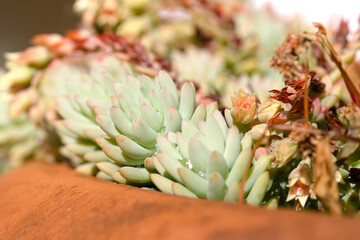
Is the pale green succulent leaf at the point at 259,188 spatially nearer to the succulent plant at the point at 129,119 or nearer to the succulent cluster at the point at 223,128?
the succulent cluster at the point at 223,128

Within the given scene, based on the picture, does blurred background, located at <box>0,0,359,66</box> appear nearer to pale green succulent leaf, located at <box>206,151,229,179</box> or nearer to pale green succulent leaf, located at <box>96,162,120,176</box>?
pale green succulent leaf, located at <box>96,162,120,176</box>

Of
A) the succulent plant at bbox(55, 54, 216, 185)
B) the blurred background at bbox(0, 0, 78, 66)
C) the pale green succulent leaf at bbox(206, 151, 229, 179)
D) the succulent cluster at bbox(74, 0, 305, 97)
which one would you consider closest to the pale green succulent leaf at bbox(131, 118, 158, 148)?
the succulent plant at bbox(55, 54, 216, 185)

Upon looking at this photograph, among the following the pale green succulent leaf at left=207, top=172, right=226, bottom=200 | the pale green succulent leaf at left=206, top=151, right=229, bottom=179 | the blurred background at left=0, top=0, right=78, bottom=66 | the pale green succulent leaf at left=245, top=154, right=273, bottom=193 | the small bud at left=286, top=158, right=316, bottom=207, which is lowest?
the small bud at left=286, top=158, right=316, bottom=207

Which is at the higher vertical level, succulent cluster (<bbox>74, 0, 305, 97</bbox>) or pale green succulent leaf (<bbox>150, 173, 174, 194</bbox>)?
succulent cluster (<bbox>74, 0, 305, 97</bbox>)

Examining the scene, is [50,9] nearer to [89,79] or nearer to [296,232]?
[89,79]

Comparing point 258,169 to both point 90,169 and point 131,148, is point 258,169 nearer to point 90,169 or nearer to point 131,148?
point 131,148

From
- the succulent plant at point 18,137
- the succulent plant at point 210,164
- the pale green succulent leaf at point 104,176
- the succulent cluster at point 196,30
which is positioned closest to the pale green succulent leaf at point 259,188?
the succulent plant at point 210,164
